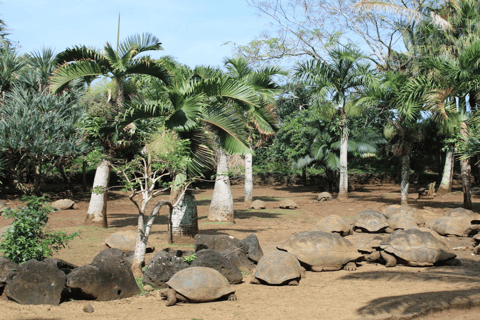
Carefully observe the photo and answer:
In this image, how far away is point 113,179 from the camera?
2838 cm

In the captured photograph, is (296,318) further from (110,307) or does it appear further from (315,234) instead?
(315,234)

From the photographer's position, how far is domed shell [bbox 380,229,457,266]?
767cm

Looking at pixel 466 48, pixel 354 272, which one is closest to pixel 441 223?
pixel 354 272

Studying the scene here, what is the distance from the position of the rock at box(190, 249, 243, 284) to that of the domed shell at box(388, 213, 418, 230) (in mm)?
6013

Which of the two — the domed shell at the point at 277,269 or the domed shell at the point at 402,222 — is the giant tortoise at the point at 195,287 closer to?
the domed shell at the point at 277,269

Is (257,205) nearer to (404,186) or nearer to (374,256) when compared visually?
(404,186)

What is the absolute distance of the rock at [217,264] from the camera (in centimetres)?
640

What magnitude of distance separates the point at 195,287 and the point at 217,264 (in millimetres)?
959

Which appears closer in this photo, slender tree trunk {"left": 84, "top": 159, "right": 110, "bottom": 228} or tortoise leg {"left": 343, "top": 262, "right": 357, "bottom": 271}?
tortoise leg {"left": 343, "top": 262, "right": 357, "bottom": 271}

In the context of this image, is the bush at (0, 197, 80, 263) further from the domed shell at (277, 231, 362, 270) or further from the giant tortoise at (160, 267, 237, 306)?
the domed shell at (277, 231, 362, 270)

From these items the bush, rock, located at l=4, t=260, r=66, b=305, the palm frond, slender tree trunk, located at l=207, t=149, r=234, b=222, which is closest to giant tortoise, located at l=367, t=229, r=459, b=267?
rock, located at l=4, t=260, r=66, b=305

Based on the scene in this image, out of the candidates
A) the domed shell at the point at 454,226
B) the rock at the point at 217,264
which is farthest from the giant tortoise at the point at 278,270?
the domed shell at the point at 454,226

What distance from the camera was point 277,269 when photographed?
21.4ft

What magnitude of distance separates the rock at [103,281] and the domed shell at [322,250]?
2.99 m
